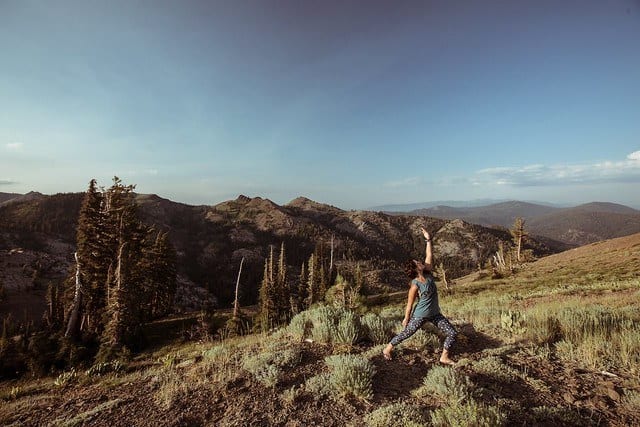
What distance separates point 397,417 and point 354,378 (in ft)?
4.14

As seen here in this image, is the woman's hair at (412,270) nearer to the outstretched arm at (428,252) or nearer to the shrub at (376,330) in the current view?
the outstretched arm at (428,252)

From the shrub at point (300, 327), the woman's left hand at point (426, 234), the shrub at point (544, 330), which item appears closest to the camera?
the woman's left hand at point (426, 234)

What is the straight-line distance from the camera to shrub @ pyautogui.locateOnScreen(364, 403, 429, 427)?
481 centimetres

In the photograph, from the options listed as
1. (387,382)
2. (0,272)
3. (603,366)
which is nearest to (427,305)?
(387,382)

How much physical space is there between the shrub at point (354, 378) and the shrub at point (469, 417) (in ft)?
4.76

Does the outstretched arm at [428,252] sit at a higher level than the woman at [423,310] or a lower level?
higher

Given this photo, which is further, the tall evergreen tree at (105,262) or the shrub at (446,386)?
the tall evergreen tree at (105,262)

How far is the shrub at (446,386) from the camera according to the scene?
210 inches

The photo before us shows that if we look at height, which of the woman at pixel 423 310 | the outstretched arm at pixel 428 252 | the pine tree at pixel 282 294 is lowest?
the pine tree at pixel 282 294

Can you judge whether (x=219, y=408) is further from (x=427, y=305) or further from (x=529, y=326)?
(x=529, y=326)

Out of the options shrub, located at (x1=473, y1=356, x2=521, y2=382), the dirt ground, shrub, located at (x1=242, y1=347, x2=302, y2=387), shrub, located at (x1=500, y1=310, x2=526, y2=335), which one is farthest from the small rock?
shrub, located at (x1=242, y1=347, x2=302, y2=387)

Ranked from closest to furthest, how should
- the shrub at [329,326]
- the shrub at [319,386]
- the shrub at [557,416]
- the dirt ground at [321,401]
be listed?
the shrub at [557,416] < the dirt ground at [321,401] < the shrub at [319,386] < the shrub at [329,326]

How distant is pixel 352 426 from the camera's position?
16.3 ft

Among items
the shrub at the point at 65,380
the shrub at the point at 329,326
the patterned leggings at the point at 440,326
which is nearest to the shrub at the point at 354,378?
the patterned leggings at the point at 440,326
